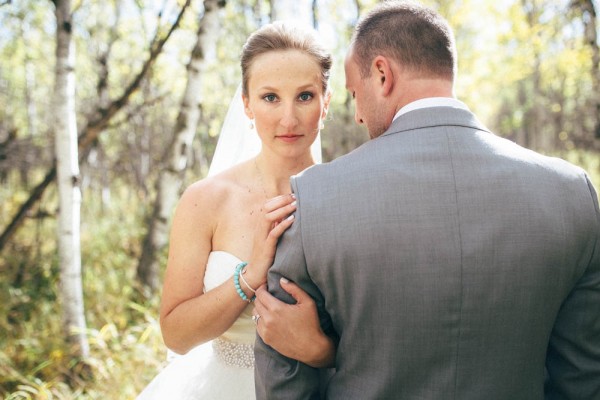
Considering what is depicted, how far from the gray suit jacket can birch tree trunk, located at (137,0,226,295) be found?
4224 mm

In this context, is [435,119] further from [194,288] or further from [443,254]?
[194,288]

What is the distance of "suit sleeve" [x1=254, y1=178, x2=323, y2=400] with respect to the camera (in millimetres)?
1608

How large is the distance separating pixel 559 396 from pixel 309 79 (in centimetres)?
149

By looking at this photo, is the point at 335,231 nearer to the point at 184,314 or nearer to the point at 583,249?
the point at 583,249

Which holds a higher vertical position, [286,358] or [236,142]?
[236,142]

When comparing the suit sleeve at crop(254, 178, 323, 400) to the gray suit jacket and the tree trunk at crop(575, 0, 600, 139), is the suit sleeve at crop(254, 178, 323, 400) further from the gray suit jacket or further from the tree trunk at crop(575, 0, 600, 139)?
the tree trunk at crop(575, 0, 600, 139)

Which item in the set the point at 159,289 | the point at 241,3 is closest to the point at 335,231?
the point at 159,289

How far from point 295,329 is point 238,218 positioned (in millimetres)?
792

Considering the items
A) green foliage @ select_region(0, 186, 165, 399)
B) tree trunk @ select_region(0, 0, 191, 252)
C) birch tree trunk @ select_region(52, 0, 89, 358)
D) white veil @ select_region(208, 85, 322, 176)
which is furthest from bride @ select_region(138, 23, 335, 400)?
tree trunk @ select_region(0, 0, 191, 252)

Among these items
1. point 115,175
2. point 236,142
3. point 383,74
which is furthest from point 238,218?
point 115,175

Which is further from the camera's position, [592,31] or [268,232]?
[592,31]

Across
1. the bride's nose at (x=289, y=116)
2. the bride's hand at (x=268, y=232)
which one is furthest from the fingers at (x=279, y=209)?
the bride's nose at (x=289, y=116)

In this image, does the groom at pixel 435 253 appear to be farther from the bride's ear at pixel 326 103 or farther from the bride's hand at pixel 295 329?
the bride's ear at pixel 326 103

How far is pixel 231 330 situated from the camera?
2.37 meters
